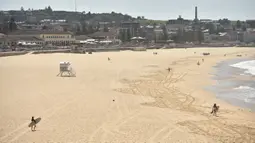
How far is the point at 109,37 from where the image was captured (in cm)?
9394

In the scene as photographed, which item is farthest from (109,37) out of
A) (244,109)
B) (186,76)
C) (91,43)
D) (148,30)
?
(244,109)

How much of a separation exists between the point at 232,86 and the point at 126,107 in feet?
39.9

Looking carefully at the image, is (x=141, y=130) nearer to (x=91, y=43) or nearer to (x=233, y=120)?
(x=233, y=120)

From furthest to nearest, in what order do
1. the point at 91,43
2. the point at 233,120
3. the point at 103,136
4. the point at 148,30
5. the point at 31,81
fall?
the point at 148,30 < the point at 91,43 < the point at 31,81 < the point at 233,120 < the point at 103,136

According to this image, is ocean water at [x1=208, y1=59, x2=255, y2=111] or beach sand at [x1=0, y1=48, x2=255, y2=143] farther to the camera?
ocean water at [x1=208, y1=59, x2=255, y2=111]

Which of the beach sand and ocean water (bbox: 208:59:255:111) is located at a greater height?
the beach sand

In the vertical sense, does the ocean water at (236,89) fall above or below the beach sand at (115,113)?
below

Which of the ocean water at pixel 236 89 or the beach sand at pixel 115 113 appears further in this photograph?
the ocean water at pixel 236 89

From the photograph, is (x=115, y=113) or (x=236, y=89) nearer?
(x=115, y=113)

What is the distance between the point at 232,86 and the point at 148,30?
9226 centimetres

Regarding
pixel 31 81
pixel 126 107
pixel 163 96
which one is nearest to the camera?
pixel 126 107

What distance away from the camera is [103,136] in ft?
41.8

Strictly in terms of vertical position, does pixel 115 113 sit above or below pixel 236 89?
above

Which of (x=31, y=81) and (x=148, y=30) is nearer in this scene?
(x=31, y=81)
